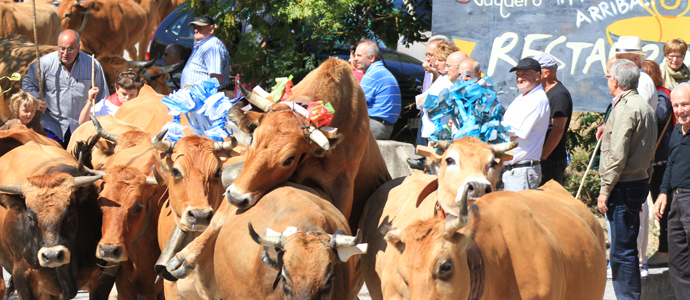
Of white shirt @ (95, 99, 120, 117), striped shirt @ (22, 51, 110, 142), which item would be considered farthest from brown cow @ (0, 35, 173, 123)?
white shirt @ (95, 99, 120, 117)

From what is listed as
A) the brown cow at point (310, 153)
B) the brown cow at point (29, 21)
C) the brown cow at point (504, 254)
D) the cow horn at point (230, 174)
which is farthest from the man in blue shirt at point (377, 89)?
the brown cow at point (29, 21)

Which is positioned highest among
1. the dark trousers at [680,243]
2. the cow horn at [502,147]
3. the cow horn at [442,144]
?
the cow horn at [502,147]

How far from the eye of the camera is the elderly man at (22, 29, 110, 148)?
913 cm

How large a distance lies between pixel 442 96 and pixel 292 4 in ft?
14.4

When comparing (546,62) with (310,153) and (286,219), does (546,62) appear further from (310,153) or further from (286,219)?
(286,219)

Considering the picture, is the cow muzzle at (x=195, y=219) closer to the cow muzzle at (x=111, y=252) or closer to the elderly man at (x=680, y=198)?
the cow muzzle at (x=111, y=252)

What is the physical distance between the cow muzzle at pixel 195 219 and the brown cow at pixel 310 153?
1.08ft

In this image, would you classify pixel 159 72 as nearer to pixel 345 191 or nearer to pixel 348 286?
pixel 345 191

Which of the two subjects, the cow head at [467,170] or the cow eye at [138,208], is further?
the cow eye at [138,208]

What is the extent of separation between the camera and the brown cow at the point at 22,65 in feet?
33.1

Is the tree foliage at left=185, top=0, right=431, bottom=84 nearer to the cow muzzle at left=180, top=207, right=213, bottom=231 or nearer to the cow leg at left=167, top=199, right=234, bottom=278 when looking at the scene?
the cow muzzle at left=180, top=207, right=213, bottom=231

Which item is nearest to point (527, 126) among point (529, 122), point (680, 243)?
point (529, 122)

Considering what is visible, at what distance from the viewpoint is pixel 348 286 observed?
4.42 m

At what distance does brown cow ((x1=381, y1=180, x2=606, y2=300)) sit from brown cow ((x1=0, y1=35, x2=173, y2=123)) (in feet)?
21.7
